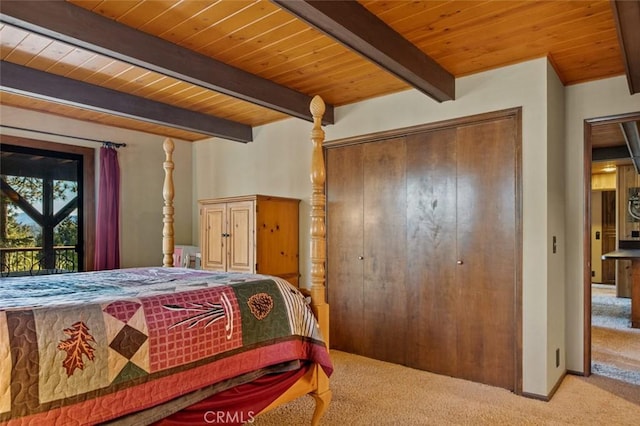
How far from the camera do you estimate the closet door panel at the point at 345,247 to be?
3.85 metres

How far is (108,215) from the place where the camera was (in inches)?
175

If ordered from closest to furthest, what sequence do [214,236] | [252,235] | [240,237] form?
1. [252,235]
2. [240,237]
3. [214,236]

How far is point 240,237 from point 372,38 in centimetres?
240

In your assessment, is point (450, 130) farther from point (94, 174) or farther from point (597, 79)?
point (94, 174)

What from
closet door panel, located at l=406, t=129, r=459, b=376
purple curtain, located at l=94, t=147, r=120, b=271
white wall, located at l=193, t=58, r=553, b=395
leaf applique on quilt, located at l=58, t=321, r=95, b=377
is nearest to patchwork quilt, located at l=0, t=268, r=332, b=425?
leaf applique on quilt, located at l=58, t=321, r=95, b=377

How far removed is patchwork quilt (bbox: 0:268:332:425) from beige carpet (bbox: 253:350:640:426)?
2.35 feet

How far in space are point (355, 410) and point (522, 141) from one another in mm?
2197

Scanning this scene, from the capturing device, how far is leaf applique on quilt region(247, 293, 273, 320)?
1936mm

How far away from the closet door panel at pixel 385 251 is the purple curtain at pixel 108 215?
9.05 feet

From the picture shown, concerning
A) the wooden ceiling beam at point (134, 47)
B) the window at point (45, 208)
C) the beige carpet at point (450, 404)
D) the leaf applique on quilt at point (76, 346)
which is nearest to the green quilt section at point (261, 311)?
the leaf applique on quilt at point (76, 346)

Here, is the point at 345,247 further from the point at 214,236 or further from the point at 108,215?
the point at 108,215

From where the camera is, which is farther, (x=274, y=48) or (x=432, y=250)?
(x=432, y=250)

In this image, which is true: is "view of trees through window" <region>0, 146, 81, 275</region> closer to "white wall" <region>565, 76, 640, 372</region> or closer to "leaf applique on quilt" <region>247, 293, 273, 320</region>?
"leaf applique on quilt" <region>247, 293, 273, 320</region>

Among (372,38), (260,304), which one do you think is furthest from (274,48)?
(260,304)
